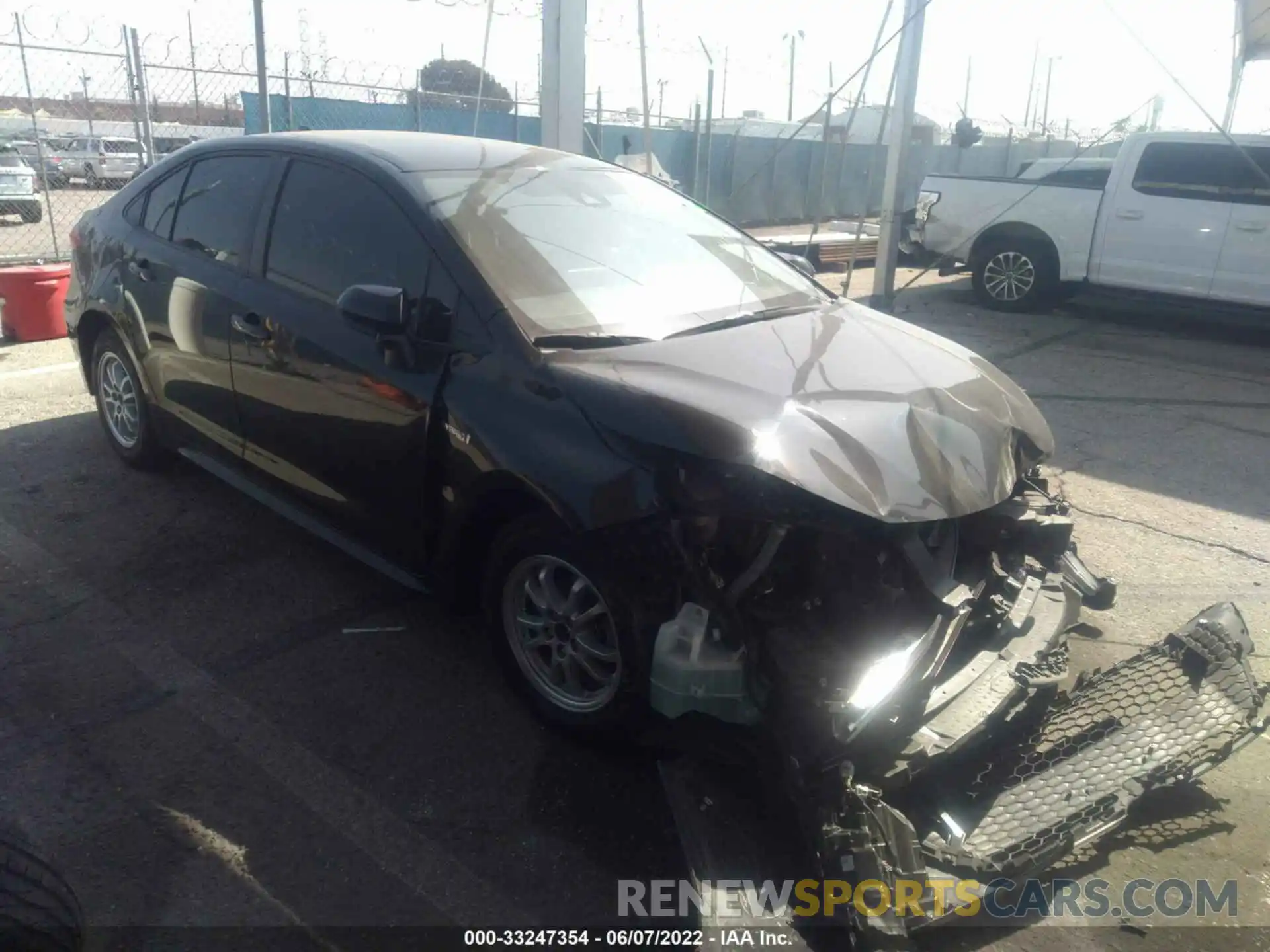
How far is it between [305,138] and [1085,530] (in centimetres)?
410

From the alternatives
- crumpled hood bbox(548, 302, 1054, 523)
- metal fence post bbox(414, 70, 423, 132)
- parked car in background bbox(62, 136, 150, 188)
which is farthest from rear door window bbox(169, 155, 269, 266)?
parked car in background bbox(62, 136, 150, 188)

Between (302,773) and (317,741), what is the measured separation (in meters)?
0.16

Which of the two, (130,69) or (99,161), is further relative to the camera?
(99,161)

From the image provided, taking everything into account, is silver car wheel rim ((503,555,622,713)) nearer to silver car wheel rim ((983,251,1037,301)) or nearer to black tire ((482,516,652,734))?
black tire ((482,516,652,734))

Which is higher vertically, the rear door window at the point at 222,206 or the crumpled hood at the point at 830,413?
the rear door window at the point at 222,206

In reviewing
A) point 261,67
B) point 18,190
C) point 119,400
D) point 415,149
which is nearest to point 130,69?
point 261,67

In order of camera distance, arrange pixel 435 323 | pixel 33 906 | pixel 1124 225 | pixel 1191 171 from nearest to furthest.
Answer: pixel 33 906 → pixel 435 323 → pixel 1191 171 → pixel 1124 225

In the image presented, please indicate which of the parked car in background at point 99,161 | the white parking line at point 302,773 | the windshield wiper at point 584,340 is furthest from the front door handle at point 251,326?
the parked car in background at point 99,161

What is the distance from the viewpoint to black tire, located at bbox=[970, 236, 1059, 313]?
1065cm

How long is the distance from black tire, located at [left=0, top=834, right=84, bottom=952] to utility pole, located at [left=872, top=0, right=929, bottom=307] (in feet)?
30.2

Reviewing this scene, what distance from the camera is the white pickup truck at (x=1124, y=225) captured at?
9.23 meters

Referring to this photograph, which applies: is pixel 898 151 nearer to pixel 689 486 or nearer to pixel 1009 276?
pixel 1009 276

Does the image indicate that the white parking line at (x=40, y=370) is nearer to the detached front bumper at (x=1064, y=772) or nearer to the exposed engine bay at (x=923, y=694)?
the exposed engine bay at (x=923, y=694)

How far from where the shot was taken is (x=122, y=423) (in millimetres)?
5090
